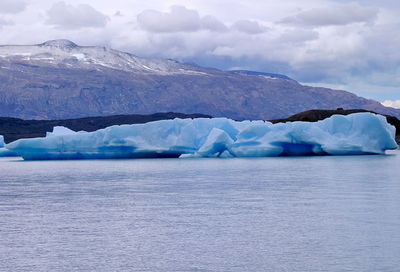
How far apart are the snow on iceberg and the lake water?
1568 cm

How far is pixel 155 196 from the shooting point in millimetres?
19250

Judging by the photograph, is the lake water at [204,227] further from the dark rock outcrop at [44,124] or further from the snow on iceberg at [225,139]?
the dark rock outcrop at [44,124]

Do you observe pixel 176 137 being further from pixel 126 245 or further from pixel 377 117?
pixel 126 245

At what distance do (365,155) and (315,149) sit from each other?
480cm

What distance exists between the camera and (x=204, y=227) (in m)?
13.2

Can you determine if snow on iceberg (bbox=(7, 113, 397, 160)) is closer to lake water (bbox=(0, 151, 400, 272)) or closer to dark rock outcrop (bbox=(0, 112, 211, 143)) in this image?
lake water (bbox=(0, 151, 400, 272))

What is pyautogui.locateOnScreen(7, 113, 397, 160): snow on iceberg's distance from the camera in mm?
38406

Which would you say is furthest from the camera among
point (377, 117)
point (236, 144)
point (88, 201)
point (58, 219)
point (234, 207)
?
point (236, 144)

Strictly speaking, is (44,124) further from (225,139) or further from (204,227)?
(204,227)

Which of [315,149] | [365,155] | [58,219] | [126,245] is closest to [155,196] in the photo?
[58,219]

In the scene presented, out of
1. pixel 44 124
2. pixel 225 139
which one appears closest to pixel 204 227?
pixel 225 139

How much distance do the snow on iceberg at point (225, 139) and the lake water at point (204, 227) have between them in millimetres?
15683

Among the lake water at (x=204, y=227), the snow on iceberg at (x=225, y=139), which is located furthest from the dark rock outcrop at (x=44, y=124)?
the lake water at (x=204, y=227)

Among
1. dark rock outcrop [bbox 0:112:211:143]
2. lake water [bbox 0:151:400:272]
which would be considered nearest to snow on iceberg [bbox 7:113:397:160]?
lake water [bbox 0:151:400:272]
